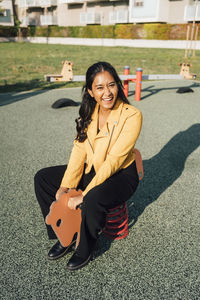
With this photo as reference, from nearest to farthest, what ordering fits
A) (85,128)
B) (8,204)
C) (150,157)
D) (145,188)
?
1. (85,128)
2. (8,204)
3. (145,188)
4. (150,157)

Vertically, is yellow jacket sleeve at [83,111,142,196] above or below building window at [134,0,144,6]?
below

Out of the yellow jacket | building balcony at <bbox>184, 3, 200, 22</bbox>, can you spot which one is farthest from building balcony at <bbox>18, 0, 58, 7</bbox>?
the yellow jacket

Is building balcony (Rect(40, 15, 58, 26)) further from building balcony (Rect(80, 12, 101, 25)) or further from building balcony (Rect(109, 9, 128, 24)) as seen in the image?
building balcony (Rect(109, 9, 128, 24))

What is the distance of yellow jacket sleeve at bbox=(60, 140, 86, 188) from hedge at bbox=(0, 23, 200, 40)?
26.8 metres

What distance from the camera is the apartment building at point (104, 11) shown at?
30.2 meters

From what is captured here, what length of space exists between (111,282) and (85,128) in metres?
1.34

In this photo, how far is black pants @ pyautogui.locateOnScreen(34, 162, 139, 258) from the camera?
213 centimetres

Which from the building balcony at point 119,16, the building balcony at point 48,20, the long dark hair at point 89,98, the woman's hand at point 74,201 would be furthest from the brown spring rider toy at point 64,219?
the building balcony at point 48,20

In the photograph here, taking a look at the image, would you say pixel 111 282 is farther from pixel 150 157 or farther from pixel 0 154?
pixel 0 154

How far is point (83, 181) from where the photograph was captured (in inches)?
105

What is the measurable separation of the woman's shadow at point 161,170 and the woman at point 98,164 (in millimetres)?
528

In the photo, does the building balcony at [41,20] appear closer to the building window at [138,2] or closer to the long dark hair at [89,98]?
the building window at [138,2]

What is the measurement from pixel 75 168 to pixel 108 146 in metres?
0.38

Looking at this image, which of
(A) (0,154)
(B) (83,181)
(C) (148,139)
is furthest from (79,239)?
(C) (148,139)
